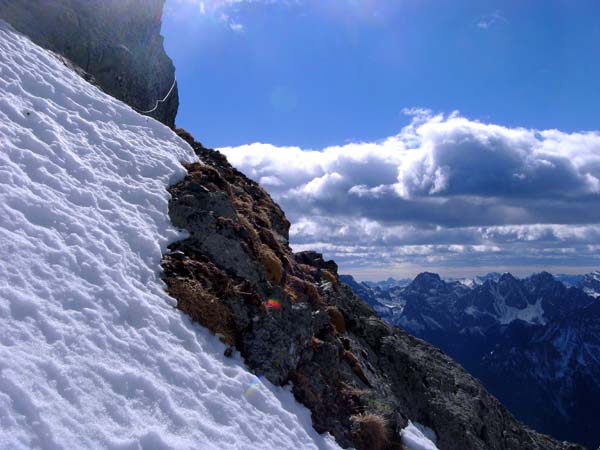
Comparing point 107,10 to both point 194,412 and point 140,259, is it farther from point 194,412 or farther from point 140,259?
point 194,412

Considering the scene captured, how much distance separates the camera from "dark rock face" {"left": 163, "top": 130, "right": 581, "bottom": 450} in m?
15.9

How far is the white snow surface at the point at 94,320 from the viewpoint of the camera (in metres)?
9.09

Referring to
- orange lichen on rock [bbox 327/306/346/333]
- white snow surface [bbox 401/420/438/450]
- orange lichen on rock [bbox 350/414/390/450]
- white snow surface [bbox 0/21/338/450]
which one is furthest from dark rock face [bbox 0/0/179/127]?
white snow surface [bbox 401/420/438/450]

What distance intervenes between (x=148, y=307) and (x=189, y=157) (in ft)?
42.2

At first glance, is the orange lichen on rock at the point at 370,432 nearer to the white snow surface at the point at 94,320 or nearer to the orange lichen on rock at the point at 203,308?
the white snow surface at the point at 94,320

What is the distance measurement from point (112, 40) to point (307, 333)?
29.6 meters

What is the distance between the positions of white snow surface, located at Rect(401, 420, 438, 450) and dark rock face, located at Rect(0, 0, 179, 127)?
2575 centimetres

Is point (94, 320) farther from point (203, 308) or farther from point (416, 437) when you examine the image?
point (416, 437)

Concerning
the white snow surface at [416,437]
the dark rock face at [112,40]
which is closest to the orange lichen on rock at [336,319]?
the white snow surface at [416,437]

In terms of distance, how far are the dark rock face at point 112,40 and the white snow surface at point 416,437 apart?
2575 cm

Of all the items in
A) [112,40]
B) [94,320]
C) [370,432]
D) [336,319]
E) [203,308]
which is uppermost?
[112,40]

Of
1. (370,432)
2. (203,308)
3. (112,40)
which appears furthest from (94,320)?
(112,40)

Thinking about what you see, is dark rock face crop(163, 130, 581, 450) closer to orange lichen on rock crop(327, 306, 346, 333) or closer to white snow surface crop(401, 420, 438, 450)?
orange lichen on rock crop(327, 306, 346, 333)

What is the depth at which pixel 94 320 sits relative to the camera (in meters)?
11.6
